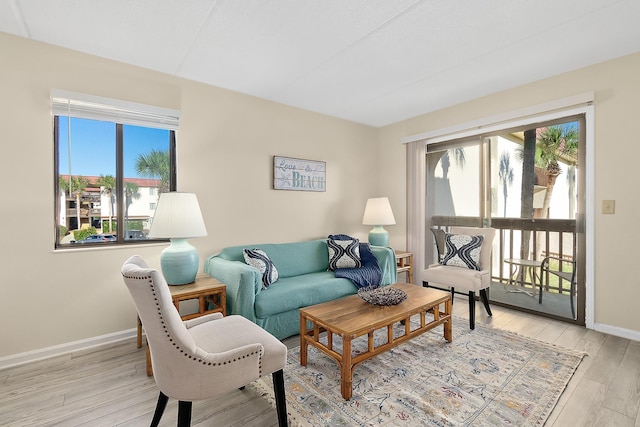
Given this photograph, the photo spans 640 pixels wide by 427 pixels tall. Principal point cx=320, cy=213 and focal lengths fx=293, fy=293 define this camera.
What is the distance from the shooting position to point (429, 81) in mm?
2990

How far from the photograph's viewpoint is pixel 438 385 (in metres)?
1.89

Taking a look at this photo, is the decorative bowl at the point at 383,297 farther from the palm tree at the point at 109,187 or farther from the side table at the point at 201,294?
the palm tree at the point at 109,187

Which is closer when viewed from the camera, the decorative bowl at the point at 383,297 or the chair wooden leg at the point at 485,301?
the decorative bowl at the point at 383,297

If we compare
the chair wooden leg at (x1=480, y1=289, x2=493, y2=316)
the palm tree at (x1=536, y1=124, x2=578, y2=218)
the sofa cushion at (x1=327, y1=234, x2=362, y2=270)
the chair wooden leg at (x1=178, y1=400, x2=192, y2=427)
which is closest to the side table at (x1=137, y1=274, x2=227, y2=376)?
the chair wooden leg at (x1=178, y1=400, x2=192, y2=427)

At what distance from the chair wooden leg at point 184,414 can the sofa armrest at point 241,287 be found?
40.9 inches

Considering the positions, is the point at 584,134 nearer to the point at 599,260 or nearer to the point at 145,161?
the point at 599,260

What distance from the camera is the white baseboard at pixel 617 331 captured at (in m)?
2.50

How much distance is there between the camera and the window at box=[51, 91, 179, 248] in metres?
2.45

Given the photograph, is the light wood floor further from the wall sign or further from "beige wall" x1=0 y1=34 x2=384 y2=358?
the wall sign

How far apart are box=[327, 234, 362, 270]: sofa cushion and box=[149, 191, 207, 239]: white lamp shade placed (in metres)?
1.52

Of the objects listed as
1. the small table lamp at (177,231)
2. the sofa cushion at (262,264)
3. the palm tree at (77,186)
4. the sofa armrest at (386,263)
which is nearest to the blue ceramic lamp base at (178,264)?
the small table lamp at (177,231)

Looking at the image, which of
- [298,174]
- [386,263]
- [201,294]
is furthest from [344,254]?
[201,294]

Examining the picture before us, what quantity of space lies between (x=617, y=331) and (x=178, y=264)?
3816 millimetres

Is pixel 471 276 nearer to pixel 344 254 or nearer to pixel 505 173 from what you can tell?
pixel 344 254
